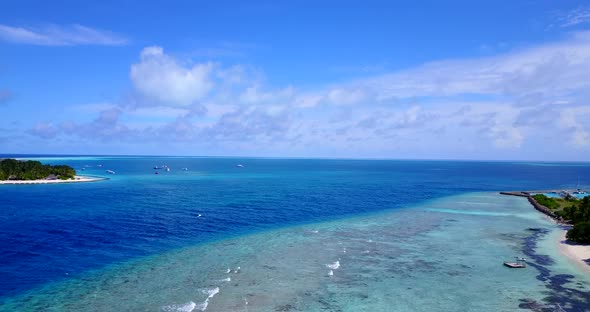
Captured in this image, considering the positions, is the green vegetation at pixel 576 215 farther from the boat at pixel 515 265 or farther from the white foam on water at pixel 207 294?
the white foam on water at pixel 207 294

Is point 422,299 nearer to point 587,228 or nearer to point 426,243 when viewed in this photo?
point 426,243

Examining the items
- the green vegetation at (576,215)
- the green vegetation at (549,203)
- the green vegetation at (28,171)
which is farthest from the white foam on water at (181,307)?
the green vegetation at (28,171)

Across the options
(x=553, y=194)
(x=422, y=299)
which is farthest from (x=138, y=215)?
(x=553, y=194)

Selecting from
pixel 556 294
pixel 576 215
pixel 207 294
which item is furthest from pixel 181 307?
pixel 576 215

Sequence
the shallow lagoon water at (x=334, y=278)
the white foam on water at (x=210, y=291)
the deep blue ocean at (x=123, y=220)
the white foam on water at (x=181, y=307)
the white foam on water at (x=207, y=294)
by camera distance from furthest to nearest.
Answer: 1. the deep blue ocean at (x=123, y=220)
2. the white foam on water at (x=210, y=291)
3. the shallow lagoon water at (x=334, y=278)
4. the white foam on water at (x=207, y=294)
5. the white foam on water at (x=181, y=307)

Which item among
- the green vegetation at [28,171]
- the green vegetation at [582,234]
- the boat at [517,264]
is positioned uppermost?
the green vegetation at [28,171]

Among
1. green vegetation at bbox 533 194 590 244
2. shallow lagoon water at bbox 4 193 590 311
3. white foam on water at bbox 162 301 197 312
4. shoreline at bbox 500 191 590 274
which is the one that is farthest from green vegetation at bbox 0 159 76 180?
green vegetation at bbox 533 194 590 244

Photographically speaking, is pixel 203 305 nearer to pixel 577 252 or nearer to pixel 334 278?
pixel 334 278
